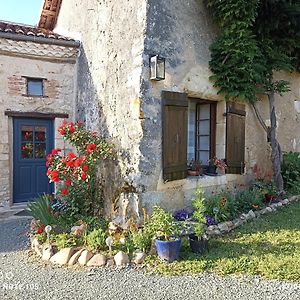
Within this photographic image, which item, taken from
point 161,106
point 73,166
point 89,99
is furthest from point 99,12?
point 73,166

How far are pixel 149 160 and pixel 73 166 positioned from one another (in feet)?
3.73

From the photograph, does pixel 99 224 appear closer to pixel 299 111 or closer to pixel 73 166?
pixel 73 166

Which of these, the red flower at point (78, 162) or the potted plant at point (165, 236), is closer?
the potted plant at point (165, 236)

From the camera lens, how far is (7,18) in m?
8.51

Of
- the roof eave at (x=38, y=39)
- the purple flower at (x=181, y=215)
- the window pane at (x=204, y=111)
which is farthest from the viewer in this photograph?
the window pane at (x=204, y=111)

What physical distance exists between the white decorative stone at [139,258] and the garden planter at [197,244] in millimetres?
618

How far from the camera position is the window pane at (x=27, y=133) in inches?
252

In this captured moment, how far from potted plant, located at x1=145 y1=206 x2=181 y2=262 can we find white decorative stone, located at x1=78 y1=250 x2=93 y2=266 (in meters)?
0.80

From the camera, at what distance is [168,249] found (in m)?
3.55

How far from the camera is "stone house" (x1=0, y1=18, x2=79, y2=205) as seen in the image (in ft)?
19.9

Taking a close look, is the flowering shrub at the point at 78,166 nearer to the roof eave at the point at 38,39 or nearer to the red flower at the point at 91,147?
the red flower at the point at 91,147

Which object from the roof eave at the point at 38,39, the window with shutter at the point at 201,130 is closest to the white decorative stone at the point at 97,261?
the window with shutter at the point at 201,130

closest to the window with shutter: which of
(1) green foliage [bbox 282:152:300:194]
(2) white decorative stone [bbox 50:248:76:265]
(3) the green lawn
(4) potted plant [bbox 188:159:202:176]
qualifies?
(4) potted plant [bbox 188:159:202:176]

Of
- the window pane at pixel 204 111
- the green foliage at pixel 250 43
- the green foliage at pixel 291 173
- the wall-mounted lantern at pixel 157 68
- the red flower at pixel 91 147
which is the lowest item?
the green foliage at pixel 291 173
